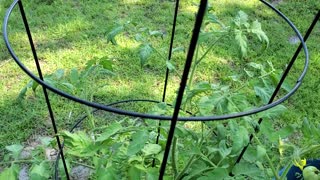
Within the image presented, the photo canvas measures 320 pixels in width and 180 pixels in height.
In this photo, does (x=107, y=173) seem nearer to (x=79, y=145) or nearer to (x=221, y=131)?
(x=79, y=145)

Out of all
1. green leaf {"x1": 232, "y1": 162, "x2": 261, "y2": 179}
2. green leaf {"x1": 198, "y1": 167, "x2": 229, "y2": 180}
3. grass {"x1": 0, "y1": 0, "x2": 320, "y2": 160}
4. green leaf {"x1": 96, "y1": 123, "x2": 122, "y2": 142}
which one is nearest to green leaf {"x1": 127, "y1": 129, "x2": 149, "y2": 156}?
green leaf {"x1": 96, "y1": 123, "x2": 122, "y2": 142}

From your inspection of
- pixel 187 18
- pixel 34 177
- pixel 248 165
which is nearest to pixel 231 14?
pixel 187 18

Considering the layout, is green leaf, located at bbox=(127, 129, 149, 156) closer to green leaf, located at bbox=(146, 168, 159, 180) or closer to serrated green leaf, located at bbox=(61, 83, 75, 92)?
green leaf, located at bbox=(146, 168, 159, 180)

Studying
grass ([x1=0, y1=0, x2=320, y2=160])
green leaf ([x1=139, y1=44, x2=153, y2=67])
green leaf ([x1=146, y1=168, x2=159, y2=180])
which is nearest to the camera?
green leaf ([x1=146, y1=168, x2=159, y2=180])

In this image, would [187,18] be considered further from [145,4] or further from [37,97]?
[37,97]

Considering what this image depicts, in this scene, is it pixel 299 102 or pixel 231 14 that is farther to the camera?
pixel 231 14

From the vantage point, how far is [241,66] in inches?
88.9

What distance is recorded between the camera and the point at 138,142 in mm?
838

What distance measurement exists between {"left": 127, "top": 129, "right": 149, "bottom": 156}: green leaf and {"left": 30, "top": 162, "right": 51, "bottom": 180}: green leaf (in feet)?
0.97

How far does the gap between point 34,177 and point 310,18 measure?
7.65 ft

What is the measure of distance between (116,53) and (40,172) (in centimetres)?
134

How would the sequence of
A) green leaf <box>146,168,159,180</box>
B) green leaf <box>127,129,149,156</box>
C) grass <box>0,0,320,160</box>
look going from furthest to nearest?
1. grass <box>0,0,320,160</box>
2. green leaf <box>146,168,159,180</box>
3. green leaf <box>127,129,149,156</box>

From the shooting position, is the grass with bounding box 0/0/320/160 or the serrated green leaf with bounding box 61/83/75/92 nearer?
the serrated green leaf with bounding box 61/83/75/92

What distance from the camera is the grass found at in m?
1.93
